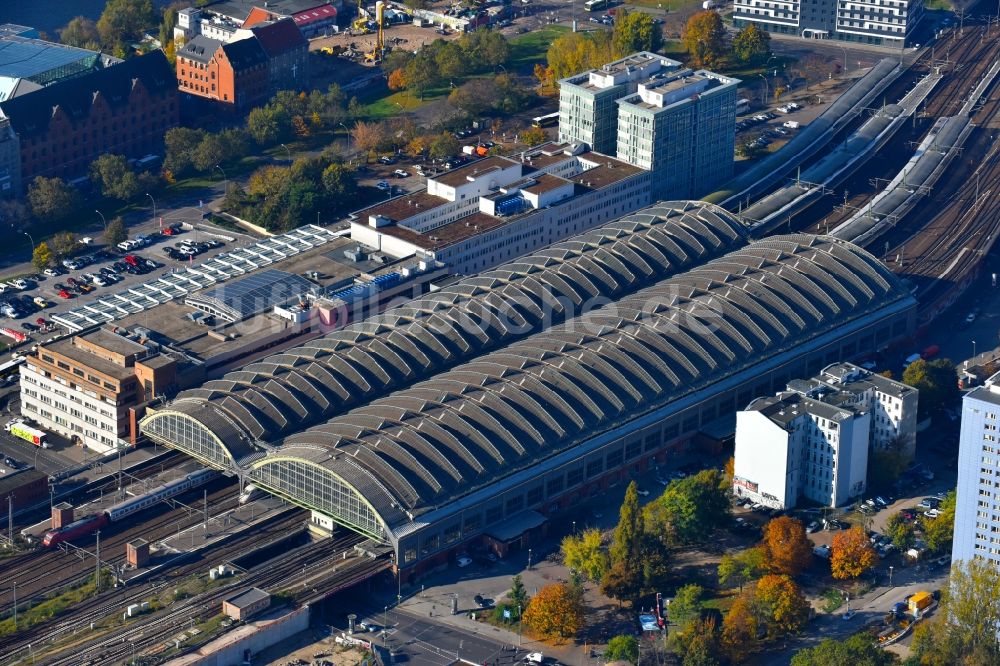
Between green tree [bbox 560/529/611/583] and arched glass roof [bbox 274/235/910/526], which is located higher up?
arched glass roof [bbox 274/235/910/526]

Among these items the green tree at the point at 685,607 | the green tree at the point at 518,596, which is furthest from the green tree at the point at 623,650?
the green tree at the point at 518,596

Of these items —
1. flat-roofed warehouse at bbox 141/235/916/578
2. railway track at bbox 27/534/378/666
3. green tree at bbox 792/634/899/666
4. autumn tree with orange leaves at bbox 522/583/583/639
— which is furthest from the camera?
flat-roofed warehouse at bbox 141/235/916/578

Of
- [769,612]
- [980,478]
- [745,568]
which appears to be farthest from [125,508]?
[980,478]

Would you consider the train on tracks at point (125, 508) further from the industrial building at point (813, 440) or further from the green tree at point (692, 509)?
the industrial building at point (813, 440)

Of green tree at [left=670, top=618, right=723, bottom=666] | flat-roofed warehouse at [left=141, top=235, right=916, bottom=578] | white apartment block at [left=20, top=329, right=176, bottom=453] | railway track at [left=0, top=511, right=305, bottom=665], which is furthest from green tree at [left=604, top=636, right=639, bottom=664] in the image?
white apartment block at [left=20, top=329, right=176, bottom=453]

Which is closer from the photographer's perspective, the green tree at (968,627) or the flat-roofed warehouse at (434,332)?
the green tree at (968,627)

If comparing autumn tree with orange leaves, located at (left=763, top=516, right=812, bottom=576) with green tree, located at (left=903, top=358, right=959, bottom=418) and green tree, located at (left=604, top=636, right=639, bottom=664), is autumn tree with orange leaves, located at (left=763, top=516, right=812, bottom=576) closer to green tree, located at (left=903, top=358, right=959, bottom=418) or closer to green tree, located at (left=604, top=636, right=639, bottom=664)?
green tree, located at (left=604, top=636, right=639, bottom=664)

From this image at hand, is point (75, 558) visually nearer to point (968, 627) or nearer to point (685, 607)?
point (685, 607)
